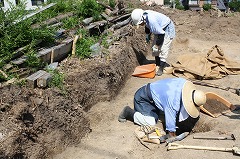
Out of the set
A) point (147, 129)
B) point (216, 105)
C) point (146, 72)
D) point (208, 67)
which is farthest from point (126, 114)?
point (208, 67)

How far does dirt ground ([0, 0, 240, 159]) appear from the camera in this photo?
436 centimetres

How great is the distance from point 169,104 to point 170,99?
0.26ft

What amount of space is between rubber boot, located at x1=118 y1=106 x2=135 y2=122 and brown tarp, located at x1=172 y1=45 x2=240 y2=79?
2.53 m

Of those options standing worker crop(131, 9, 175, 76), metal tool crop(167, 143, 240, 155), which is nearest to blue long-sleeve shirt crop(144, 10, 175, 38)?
standing worker crop(131, 9, 175, 76)

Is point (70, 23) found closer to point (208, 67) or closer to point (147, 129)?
point (208, 67)

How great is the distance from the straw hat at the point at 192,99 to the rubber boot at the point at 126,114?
1.13 meters

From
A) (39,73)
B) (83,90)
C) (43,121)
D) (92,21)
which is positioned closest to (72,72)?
(83,90)

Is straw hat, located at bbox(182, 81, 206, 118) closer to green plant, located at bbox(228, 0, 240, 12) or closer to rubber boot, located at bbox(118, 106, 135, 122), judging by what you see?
rubber boot, located at bbox(118, 106, 135, 122)

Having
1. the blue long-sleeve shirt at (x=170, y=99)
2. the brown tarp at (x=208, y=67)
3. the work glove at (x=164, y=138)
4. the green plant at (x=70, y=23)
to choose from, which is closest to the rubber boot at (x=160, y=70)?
the brown tarp at (x=208, y=67)

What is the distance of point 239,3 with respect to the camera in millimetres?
33125

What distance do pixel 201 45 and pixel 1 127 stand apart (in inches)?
297

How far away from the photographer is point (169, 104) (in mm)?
5172

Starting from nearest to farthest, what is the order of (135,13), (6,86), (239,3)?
(6,86), (135,13), (239,3)

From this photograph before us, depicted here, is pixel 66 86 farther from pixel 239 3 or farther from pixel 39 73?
pixel 239 3
